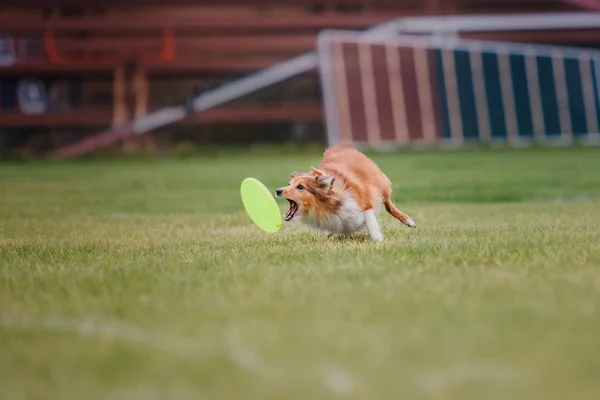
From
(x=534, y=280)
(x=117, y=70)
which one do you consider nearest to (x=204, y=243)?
(x=534, y=280)

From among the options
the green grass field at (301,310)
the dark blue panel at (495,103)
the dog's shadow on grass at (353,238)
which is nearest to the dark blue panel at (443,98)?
the dark blue panel at (495,103)

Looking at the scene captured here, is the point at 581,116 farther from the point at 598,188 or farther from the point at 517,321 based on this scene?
the point at 517,321

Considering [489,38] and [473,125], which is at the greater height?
[489,38]

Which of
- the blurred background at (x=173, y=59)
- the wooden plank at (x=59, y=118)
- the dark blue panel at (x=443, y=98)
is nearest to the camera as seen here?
the dark blue panel at (x=443, y=98)

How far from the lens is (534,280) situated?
306cm

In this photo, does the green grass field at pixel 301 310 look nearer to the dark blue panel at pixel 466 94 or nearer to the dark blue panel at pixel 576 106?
the dark blue panel at pixel 466 94

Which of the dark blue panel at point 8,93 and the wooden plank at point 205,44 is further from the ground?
the wooden plank at point 205,44

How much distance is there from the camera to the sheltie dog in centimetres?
414

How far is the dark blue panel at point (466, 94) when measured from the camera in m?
13.4

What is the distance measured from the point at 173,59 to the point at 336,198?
11104 mm

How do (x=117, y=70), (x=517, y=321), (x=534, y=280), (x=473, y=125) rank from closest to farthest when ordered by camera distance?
(x=517, y=321) < (x=534, y=280) < (x=473, y=125) < (x=117, y=70)

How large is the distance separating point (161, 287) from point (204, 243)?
4.30 ft

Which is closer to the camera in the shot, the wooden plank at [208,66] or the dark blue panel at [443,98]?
the dark blue panel at [443,98]

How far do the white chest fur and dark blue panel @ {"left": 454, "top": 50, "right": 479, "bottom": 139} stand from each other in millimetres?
9395
